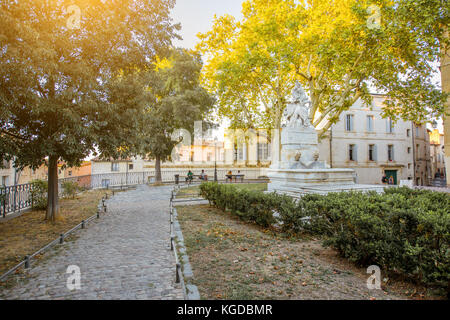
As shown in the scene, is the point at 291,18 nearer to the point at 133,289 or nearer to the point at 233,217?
the point at 233,217

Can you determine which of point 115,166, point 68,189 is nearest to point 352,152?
point 115,166

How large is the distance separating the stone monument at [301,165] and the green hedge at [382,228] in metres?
4.13

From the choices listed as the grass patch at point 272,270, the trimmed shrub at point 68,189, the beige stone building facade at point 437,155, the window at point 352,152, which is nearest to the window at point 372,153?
the window at point 352,152

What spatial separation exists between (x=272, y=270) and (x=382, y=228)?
72.5 inches

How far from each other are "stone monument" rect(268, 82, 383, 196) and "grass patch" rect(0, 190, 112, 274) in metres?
8.10

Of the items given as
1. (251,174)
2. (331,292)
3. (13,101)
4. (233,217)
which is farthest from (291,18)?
(251,174)

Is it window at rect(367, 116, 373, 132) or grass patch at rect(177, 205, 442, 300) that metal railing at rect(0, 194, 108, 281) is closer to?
grass patch at rect(177, 205, 442, 300)

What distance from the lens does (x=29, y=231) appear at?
6922 mm

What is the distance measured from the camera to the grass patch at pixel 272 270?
136 inches

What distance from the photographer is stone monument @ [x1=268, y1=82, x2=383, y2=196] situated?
36.1 feet

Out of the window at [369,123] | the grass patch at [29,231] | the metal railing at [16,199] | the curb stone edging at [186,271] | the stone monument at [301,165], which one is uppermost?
the window at [369,123]

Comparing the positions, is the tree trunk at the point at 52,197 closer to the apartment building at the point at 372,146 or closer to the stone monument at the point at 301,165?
the stone monument at the point at 301,165

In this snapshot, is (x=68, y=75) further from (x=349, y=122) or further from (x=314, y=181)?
(x=349, y=122)

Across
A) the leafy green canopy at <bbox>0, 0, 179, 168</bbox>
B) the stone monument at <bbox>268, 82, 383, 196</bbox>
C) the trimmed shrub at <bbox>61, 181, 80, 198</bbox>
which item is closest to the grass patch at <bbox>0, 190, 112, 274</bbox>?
the leafy green canopy at <bbox>0, 0, 179, 168</bbox>
